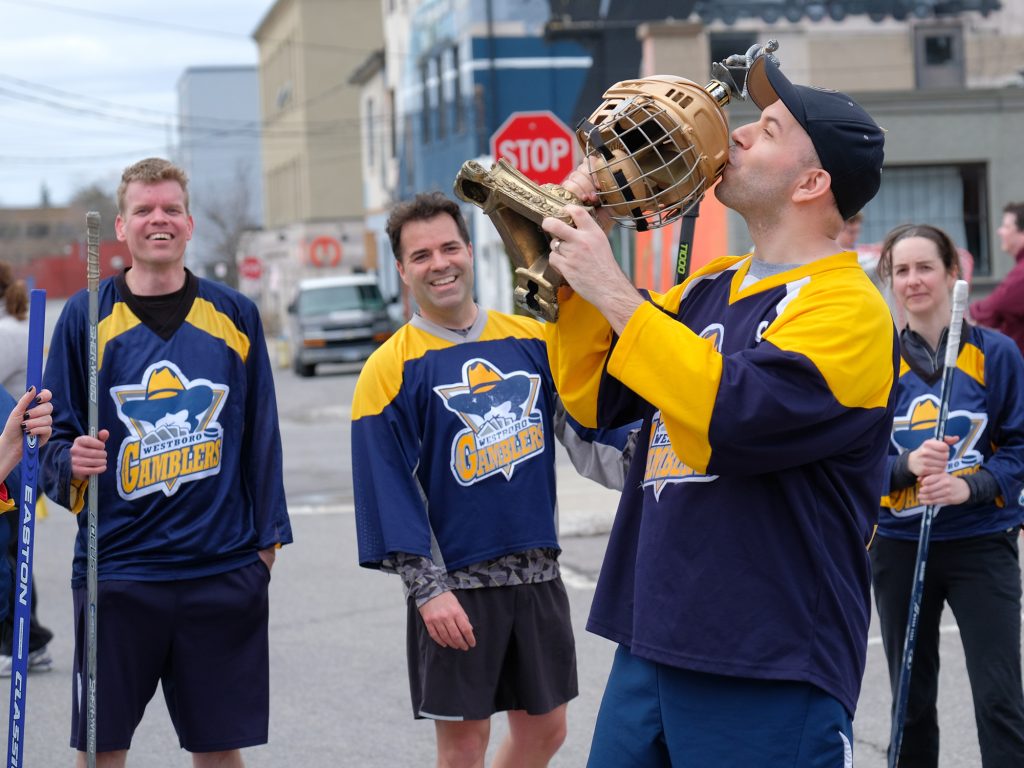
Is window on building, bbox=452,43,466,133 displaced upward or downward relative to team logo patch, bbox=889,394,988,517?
upward

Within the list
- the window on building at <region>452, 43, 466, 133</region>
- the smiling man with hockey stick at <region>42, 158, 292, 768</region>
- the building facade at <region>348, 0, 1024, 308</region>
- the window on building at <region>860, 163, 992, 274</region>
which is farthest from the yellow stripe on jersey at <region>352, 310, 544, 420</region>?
the window on building at <region>452, 43, 466, 133</region>

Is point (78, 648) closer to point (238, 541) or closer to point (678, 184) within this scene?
point (238, 541)

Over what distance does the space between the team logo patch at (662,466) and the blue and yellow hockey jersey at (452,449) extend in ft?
4.05

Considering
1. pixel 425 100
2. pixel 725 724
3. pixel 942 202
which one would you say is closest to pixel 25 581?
pixel 725 724

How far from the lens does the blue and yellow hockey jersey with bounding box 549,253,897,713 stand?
2.81 metres

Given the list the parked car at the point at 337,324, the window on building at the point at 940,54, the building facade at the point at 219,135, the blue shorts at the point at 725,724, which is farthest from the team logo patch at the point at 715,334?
the building facade at the point at 219,135

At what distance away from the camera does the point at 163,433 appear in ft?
14.6

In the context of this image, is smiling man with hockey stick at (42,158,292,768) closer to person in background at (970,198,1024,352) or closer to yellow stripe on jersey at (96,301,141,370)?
yellow stripe on jersey at (96,301,141,370)

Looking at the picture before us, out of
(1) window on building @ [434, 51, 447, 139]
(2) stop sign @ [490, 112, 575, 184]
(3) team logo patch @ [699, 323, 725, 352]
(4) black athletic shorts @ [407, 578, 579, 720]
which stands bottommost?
(4) black athletic shorts @ [407, 578, 579, 720]

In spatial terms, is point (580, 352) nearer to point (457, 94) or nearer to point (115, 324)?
point (115, 324)

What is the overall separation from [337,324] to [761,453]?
27.6 metres

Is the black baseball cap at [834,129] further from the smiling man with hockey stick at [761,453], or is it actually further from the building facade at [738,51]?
the building facade at [738,51]

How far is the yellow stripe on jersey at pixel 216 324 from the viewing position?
458 cm

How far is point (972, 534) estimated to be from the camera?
194 inches
